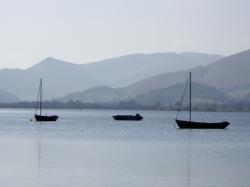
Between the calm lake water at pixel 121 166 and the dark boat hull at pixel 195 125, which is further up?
the dark boat hull at pixel 195 125

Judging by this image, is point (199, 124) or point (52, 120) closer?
point (199, 124)

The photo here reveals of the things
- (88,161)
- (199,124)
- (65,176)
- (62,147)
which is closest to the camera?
(65,176)

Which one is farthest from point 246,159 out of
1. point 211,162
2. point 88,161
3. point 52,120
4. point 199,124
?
point 52,120

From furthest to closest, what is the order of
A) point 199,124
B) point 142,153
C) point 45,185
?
point 199,124 → point 142,153 → point 45,185

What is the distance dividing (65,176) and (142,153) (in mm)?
18907

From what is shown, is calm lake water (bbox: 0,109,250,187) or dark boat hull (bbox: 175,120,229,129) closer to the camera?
calm lake water (bbox: 0,109,250,187)

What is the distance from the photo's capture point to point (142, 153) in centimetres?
5416

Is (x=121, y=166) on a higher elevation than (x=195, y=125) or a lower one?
lower

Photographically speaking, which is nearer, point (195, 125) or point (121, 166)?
point (121, 166)

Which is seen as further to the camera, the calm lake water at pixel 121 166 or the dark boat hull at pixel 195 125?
the dark boat hull at pixel 195 125

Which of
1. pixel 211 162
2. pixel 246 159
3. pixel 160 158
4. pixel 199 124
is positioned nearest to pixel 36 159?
pixel 160 158

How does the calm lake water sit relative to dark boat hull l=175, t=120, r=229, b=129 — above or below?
below

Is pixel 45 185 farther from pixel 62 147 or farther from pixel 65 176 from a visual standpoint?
pixel 62 147

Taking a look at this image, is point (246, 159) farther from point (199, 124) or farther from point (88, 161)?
point (199, 124)
